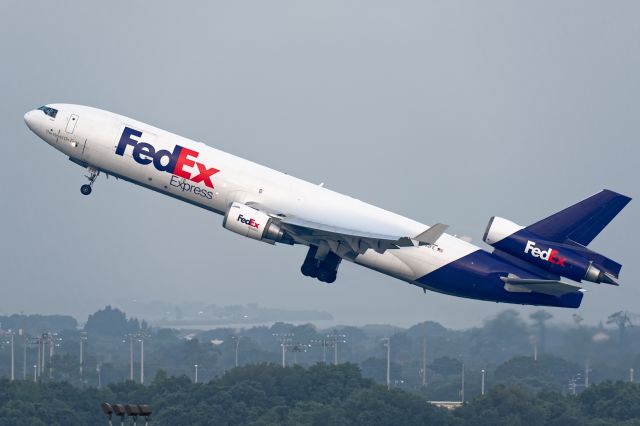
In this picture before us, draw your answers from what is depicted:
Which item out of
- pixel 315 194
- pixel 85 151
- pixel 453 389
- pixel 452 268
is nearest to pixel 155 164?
pixel 85 151

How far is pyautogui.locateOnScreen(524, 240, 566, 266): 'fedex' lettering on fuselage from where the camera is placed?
70.6 m

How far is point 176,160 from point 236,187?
12.0ft

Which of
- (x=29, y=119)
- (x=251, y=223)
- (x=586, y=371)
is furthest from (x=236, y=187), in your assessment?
(x=586, y=371)

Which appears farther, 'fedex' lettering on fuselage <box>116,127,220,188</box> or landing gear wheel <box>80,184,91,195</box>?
landing gear wheel <box>80,184,91,195</box>

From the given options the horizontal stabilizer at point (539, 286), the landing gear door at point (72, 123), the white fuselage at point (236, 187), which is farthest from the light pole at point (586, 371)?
the landing gear door at point (72, 123)

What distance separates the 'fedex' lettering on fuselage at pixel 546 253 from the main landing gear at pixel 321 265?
10.7m

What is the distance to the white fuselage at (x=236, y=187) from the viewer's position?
70250 mm

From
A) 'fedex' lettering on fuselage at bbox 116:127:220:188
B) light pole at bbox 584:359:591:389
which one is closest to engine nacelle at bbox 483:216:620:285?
'fedex' lettering on fuselage at bbox 116:127:220:188

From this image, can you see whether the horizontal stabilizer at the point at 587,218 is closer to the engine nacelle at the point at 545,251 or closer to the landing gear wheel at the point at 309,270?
the engine nacelle at the point at 545,251

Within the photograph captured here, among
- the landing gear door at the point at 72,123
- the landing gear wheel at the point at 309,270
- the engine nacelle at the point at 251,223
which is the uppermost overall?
the landing gear door at the point at 72,123

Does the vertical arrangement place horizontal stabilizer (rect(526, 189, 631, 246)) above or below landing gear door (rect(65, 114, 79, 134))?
below

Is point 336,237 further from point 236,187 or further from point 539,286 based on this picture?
point 539,286

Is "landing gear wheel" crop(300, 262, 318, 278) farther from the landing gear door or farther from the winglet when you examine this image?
Result: the landing gear door

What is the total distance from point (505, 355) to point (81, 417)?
48.8 meters
